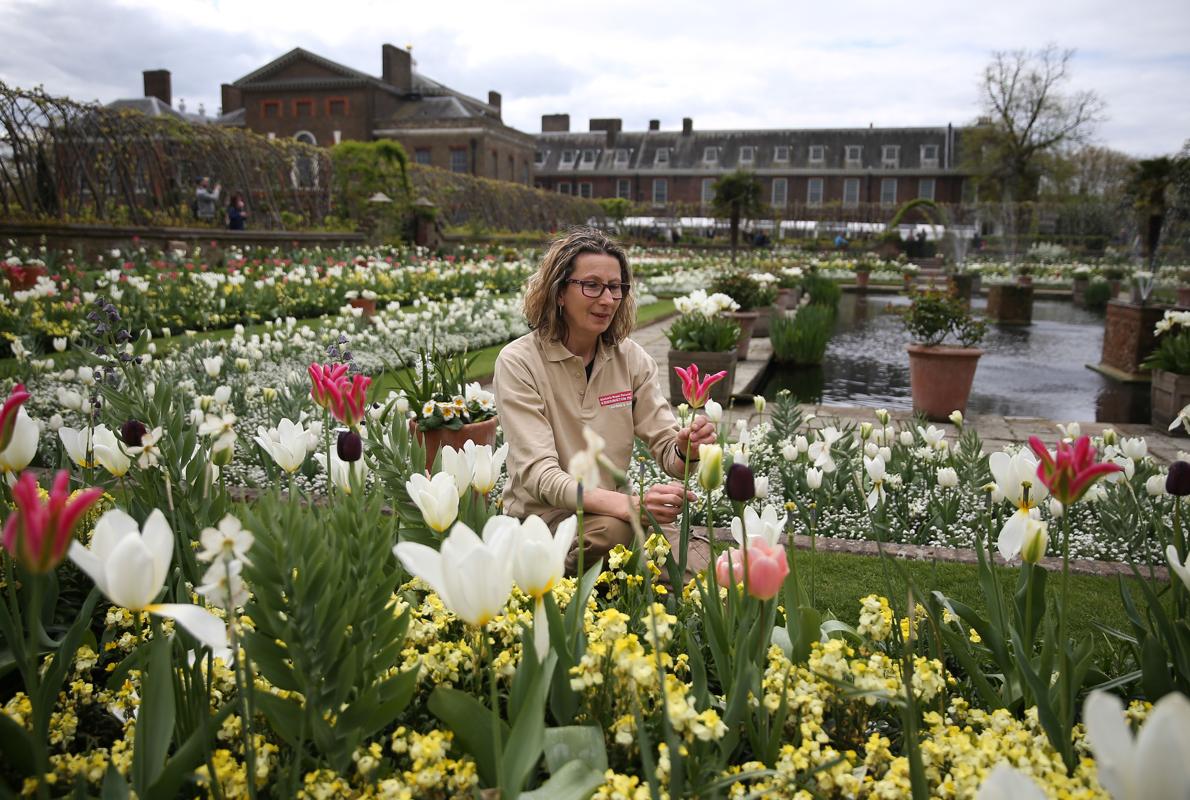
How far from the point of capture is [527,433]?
2.55m

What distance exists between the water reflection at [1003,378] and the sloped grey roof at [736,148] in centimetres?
4267

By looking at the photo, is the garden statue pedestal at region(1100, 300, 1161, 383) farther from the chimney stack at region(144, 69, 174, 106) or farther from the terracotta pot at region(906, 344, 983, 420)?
the chimney stack at region(144, 69, 174, 106)

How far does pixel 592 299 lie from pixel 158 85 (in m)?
59.4

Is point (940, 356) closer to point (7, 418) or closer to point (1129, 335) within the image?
point (1129, 335)

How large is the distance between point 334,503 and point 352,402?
291 millimetres

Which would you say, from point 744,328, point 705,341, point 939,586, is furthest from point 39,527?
point 744,328

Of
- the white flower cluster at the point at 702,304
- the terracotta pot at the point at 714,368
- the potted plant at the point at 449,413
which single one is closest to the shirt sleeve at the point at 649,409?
the potted plant at the point at 449,413

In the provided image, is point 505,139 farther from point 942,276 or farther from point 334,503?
point 334,503

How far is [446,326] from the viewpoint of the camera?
9070 mm

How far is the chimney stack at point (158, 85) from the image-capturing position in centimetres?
5131

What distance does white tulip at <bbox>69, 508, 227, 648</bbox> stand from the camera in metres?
1.00

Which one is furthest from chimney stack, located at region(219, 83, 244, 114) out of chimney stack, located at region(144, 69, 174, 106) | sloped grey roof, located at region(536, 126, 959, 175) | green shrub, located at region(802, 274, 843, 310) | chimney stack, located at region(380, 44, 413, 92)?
green shrub, located at region(802, 274, 843, 310)

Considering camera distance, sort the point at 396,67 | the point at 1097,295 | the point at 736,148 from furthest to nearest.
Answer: the point at 736,148
the point at 396,67
the point at 1097,295

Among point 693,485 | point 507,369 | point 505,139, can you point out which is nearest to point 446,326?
point 693,485
